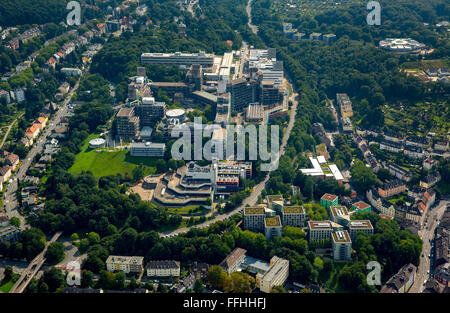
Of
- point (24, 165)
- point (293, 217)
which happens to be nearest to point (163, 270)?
point (293, 217)

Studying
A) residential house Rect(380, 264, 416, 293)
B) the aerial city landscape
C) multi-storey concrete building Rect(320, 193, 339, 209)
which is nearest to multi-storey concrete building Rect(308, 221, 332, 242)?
the aerial city landscape

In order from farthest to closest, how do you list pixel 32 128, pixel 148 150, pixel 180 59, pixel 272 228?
1. pixel 180 59
2. pixel 32 128
3. pixel 148 150
4. pixel 272 228

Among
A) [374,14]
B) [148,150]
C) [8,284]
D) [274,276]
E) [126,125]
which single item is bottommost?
[8,284]

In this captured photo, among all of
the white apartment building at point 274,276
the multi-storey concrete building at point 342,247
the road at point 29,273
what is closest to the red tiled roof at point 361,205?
the multi-storey concrete building at point 342,247

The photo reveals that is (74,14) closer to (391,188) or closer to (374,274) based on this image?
(391,188)

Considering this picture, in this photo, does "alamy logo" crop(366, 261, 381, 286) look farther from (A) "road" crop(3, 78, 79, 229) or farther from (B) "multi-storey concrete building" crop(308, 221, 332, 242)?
(A) "road" crop(3, 78, 79, 229)

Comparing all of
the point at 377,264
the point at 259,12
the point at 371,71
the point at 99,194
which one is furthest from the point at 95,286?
the point at 259,12

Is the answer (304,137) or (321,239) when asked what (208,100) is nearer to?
(304,137)
